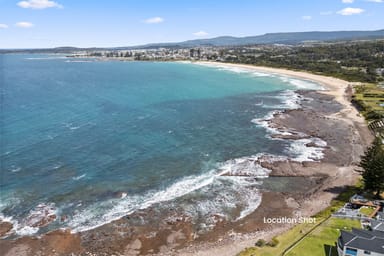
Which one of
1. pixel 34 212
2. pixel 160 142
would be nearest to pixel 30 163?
pixel 34 212

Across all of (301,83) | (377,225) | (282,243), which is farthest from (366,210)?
(301,83)

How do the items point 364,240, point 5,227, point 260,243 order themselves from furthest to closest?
point 5,227, point 260,243, point 364,240

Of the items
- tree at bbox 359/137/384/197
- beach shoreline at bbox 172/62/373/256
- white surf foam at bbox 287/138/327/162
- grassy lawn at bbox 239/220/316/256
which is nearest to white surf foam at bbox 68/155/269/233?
beach shoreline at bbox 172/62/373/256

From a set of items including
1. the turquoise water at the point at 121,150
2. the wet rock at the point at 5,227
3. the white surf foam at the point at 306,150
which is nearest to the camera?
the wet rock at the point at 5,227

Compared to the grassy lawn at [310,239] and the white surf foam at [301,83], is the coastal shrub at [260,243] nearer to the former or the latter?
the grassy lawn at [310,239]

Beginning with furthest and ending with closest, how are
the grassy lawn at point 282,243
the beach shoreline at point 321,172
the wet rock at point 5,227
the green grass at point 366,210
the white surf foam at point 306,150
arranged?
the white surf foam at point 306,150, the green grass at point 366,210, the wet rock at point 5,227, the beach shoreline at point 321,172, the grassy lawn at point 282,243

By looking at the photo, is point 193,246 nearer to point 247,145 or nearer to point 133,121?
point 247,145

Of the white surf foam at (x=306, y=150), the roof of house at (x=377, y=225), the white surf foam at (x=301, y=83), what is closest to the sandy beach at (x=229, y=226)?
the white surf foam at (x=306, y=150)

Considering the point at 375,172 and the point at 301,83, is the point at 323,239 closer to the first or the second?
the point at 375,172
